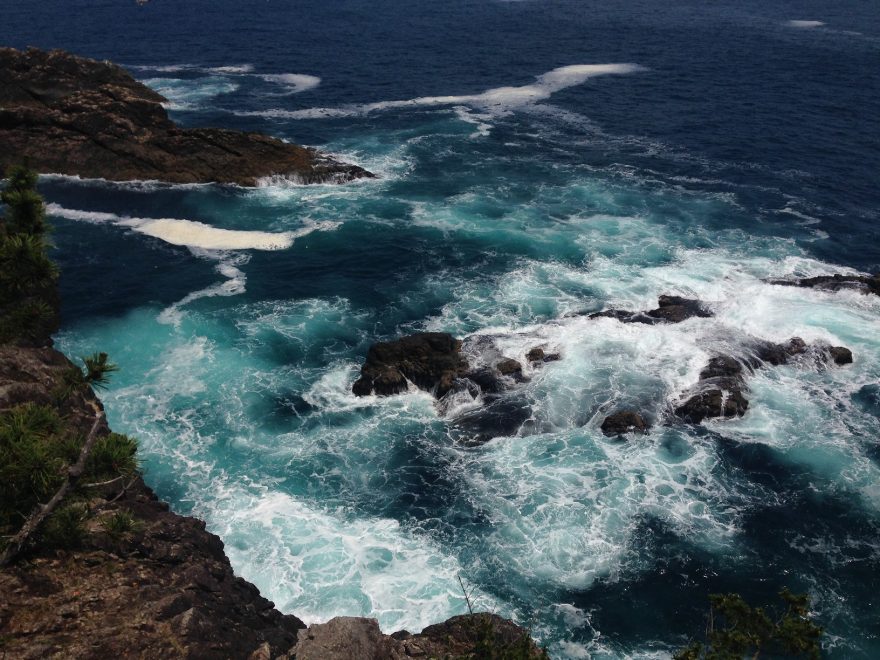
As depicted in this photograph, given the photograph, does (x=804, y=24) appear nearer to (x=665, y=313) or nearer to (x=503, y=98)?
(x=503, y=98)

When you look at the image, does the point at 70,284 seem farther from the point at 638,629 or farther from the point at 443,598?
the point at 638,629

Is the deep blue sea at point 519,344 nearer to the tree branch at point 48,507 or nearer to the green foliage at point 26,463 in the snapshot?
the tree branch at point 48,507

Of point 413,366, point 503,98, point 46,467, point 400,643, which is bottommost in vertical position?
point 413,366

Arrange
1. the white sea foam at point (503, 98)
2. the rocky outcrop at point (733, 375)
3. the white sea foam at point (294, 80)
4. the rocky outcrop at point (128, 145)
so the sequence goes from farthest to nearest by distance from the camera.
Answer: the white sea foam at point (294, 80) → the white sea foam at point (503, 98) → the rocky outcrop at point (128, 145) → the rocky outcrop at point (733, 375)

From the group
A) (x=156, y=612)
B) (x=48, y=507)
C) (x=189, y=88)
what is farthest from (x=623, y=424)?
(x=189, y=88)

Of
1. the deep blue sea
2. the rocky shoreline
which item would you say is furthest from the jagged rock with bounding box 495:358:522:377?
the rocky shoreline

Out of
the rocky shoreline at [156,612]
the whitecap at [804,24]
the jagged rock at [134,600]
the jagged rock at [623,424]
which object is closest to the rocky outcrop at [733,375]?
the jagged rock at [623,424]
